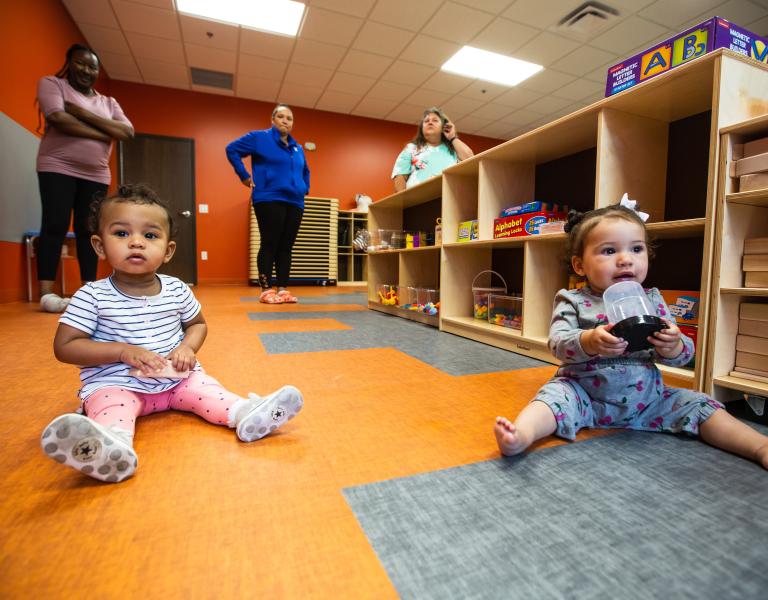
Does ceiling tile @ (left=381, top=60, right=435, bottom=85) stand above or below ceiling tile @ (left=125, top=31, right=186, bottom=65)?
above

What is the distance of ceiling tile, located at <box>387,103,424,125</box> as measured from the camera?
6125 millimetres

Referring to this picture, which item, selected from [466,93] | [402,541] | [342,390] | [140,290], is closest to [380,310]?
[342,390]

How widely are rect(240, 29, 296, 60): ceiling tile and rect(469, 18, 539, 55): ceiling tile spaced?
1924 millimetres

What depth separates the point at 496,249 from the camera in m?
2.45

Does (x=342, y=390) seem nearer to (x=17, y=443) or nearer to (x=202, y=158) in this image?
(x=17, y=443)

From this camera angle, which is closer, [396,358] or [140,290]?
[140,290]

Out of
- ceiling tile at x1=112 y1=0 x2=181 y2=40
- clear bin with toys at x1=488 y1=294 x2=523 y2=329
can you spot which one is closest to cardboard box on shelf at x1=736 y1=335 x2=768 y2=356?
clear bin with toys at x1=488 y1=294 x2=523 y2=329

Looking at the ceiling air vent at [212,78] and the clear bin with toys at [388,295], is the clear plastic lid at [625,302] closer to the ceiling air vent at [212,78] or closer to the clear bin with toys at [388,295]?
the clear bin with toys at [388,295]

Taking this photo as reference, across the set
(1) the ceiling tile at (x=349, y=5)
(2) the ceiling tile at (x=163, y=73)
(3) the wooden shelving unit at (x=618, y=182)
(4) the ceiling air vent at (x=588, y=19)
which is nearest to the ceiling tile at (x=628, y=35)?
(4) the ceiling air vent at (x=588, y=19)

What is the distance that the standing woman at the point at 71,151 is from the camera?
7.88 feet

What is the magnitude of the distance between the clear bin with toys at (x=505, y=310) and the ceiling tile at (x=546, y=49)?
352cm

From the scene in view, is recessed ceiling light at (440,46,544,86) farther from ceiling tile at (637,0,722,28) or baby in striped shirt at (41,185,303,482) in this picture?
baby in striped shirt at (41,185,303,482)

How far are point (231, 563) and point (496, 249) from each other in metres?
2.19

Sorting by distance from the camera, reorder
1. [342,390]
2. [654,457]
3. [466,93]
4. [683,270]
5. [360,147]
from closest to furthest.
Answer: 1. [654,457]
2. [342,390]
3. [683,270]
4. [466,93]
5. [360,147]
